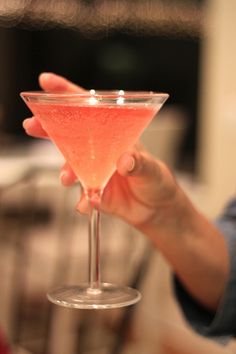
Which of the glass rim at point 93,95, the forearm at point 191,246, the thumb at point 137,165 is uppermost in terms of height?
the glass rim at point 93,95

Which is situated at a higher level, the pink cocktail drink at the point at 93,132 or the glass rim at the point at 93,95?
the glass rim at the point at 93,95

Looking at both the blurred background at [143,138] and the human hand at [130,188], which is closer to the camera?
the human hand at [130,188]

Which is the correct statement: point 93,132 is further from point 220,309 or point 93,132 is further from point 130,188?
point 220,309

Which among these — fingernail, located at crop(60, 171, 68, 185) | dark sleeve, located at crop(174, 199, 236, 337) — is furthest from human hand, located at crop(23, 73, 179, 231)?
dark sleeve, located at crop(174, 199, 236, 337)

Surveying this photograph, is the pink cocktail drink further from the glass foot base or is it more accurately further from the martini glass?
the glass foot base

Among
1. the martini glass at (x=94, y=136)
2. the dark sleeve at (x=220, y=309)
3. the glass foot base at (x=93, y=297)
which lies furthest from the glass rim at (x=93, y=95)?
the dark sleeve at (x=220, y=309)

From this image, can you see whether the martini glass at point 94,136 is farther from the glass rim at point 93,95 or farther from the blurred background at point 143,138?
the blurred background at point 143,138

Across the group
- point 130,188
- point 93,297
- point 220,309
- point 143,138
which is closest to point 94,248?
point 93,297
